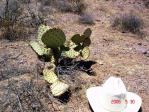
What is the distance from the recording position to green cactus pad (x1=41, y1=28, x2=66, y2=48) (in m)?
4.76

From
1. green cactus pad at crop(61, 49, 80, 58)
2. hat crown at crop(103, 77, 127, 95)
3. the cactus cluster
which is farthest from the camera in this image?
green cactus pad at crop(61, 49, 80, 58)

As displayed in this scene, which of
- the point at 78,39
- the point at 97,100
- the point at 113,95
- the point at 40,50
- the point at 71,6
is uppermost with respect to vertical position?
the point at 78,39

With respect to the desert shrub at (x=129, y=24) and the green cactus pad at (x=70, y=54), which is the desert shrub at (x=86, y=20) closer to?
the desert shrub at (x=129, y=24)

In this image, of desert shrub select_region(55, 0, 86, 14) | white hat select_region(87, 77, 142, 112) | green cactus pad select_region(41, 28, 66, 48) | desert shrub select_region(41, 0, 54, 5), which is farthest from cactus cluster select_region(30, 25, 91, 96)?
desert shrub select_region(41, 0, 54, 5)

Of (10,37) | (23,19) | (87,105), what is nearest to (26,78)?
(87,105)

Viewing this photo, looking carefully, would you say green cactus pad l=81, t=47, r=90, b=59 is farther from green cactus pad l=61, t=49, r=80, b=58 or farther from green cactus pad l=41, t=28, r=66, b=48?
green cactus pad l=41, t=28, r=66, b=48

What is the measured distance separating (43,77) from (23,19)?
2.75 metres

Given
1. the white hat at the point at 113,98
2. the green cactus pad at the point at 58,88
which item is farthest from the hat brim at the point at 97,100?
the green cactus pad at the point at 58,88

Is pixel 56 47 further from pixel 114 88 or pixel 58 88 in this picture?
pixel 114 88

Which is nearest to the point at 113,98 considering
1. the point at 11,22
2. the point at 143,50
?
the point at 143,50

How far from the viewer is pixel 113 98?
3.95 meters

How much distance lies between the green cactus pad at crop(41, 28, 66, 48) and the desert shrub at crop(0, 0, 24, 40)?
159 cm

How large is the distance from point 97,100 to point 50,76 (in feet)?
2.59

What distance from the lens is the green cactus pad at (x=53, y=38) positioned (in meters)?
4.76
